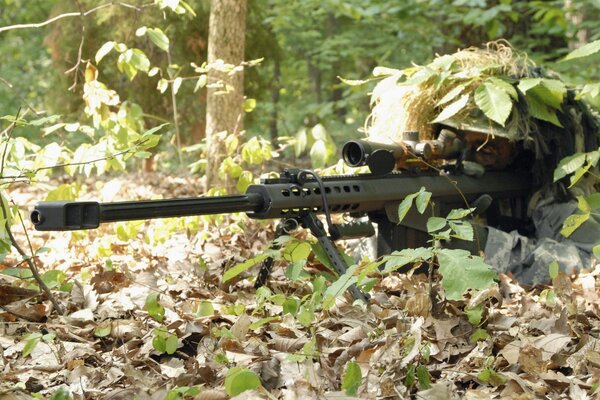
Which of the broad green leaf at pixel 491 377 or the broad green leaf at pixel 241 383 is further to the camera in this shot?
the broad green leaf at pixel 491 377

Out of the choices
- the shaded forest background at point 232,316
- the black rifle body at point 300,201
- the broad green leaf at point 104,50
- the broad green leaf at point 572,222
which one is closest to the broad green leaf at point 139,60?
the shaded forest background at point 232,316

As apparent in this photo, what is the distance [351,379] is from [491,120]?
267cm

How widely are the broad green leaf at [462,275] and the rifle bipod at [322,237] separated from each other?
0.75 m

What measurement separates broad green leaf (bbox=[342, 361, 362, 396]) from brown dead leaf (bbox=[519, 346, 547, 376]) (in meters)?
0.67

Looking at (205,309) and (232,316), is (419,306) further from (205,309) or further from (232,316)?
(205,309)

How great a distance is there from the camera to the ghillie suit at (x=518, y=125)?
4.29 metres

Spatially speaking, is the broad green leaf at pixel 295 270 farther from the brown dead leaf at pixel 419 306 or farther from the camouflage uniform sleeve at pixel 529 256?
the camouflage uniform sleeve at pixel 529 256

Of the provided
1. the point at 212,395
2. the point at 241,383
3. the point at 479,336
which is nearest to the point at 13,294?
the point at 212,395

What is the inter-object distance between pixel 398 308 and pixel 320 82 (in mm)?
10358

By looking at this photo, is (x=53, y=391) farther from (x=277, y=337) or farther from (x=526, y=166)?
(x=526, y=166)

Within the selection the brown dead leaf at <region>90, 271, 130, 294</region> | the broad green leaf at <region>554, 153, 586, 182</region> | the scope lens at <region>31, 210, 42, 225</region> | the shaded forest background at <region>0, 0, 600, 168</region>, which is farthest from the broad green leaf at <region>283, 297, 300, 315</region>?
the shaded forest background at <region>0, 0, 600, 168</region>

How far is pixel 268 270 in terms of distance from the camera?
3.63m

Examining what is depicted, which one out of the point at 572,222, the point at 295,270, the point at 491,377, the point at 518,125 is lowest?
the point at 491,377

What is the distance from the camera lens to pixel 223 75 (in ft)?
19.4
